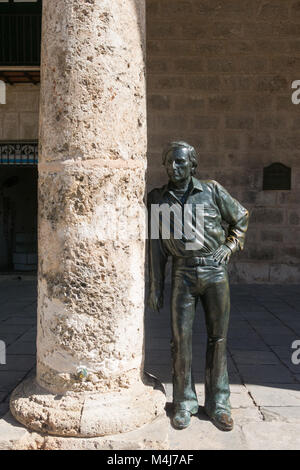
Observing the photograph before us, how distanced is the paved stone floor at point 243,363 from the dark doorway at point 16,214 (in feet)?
8.27

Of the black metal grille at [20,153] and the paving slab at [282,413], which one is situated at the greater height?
the black metal grille at [20,153]

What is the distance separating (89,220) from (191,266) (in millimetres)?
→ 716

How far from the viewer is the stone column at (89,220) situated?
2729 millimetres

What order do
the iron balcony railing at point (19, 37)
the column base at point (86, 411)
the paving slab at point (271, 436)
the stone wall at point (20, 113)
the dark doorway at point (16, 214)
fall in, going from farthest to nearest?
1. the dark doorway at point (16, 214)
2. the stone wall at point (20, 113)
3. the iron balcony railing at point (19, 37)
4. the paving slab at point (271, 436)
5. the column base at point (86, 411)

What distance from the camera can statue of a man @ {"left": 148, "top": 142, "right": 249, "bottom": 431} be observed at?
2.96m

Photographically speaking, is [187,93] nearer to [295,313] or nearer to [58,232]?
[295,313]

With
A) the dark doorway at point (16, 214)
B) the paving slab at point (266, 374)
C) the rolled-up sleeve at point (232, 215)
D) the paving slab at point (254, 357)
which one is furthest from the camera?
the dark doorway at point (16, 214)

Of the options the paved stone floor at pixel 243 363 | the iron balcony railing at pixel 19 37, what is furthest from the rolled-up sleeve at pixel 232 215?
the iron balcony railing at pixel 19 37

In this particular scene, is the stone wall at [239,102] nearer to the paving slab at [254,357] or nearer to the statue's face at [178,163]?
the paving slab at [254,357]

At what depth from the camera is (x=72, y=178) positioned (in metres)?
2.75

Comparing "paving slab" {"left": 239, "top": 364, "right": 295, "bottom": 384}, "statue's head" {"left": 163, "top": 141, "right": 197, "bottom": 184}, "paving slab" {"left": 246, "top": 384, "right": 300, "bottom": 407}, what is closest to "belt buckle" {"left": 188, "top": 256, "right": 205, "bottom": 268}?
"statue's head" {"left": 163, "top": 141, "right": 197, "bottom": 184}

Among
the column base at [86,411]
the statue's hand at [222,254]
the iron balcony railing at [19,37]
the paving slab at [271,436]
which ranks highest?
the iron balcony railing at [19,37]

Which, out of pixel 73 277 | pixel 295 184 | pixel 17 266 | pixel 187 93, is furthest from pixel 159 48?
pixel 73 277

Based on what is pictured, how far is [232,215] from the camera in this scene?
307 cm
